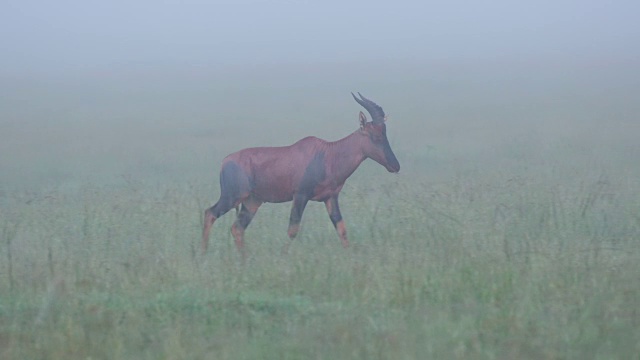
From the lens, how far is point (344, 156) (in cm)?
975

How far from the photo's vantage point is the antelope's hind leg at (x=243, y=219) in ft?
31.5

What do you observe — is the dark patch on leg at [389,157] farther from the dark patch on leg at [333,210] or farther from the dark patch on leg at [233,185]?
the dark patch on leg at [233,185]

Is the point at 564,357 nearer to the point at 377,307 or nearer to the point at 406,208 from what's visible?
the point at 377,307

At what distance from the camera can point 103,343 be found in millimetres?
6250

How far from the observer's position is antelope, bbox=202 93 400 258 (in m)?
9.66

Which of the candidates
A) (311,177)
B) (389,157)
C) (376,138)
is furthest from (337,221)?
(376,138)

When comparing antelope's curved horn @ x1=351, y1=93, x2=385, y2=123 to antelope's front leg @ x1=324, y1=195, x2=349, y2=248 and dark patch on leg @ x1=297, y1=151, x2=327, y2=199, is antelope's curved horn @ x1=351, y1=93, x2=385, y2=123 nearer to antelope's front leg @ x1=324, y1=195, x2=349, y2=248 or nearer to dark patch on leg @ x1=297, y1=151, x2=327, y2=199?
dark patch on leg @ x1=297, y1=151, x2=327, y2=199

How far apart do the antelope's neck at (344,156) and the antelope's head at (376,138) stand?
72 mm

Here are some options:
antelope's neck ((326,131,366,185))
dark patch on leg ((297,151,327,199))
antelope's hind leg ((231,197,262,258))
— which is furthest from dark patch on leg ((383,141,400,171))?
antelope's hind leg ((231,197,262,258))

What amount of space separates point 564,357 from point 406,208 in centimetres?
552

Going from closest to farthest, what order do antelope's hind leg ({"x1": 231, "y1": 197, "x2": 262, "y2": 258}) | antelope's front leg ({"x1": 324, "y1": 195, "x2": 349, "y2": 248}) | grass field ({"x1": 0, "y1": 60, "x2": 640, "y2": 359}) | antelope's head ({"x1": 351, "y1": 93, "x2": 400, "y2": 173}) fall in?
grass field ({"x1": 0, "y1": 60, "x2": 640, "y2": 359}) → antelope's front leg ({"x1": 324, "y1": 195, "x2": 349, "y2": 248}) → antelope's hind leg ({"x1": 231, "y1": 197, "x2": 262, "y2": 258}) → antelope's head ({"x1": 351, "y1": 93, "x2": 400, "y2": 173})

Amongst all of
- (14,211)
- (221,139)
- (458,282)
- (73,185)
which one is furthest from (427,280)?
(221,139)

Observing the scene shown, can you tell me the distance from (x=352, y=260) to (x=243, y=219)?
1.75m

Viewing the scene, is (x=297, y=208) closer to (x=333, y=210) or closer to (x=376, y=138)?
(x=333, y=210)
